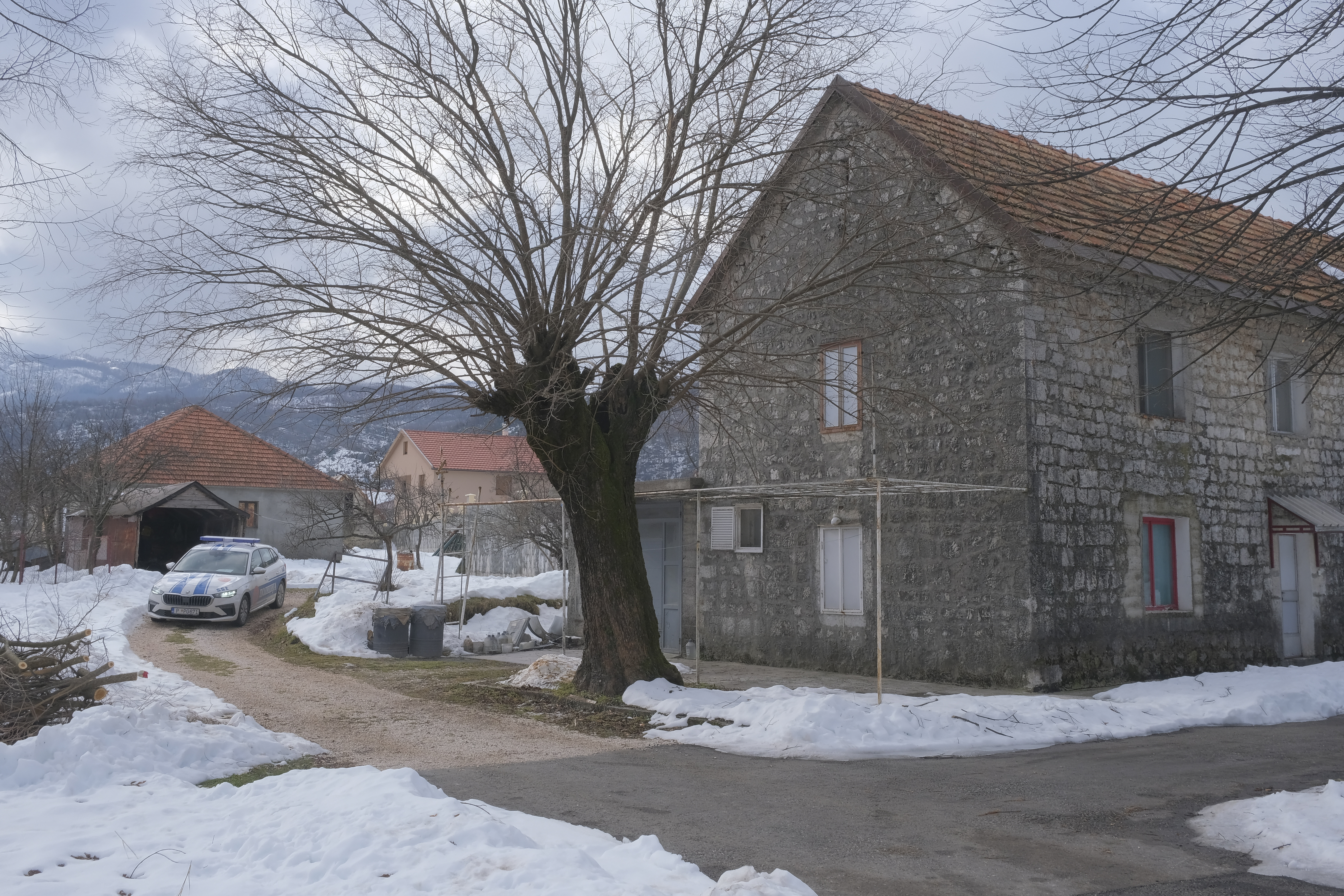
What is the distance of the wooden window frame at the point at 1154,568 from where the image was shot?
45.0 ft

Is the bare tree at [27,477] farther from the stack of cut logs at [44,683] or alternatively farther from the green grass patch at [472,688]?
the stack of cut logs at [44,683]

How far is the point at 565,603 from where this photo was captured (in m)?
15.8

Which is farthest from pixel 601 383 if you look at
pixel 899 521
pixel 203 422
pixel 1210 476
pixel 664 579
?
pixel 203 422

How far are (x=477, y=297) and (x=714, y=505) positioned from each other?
22.7 feet

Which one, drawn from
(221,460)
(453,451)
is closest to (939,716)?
(221,460)

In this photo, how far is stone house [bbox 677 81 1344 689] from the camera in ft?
40.4

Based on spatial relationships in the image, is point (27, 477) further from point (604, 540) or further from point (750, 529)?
point (604, 540)

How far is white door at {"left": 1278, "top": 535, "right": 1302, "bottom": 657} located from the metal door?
363 inches

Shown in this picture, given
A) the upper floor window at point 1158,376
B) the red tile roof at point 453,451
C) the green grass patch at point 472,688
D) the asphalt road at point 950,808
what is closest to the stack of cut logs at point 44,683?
the asphalt road at point 950,808

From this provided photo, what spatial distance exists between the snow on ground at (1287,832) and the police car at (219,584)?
17.6m

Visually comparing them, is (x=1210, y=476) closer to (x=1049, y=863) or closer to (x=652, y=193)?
(x=652, y=193)

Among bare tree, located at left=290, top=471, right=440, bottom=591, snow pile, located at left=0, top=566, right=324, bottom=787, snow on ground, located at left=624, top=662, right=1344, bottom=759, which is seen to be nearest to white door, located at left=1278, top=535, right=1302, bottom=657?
snow on ground, located at left=624, top=662, right=1344, bottom=759

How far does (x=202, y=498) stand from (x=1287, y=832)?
29134 millimetres

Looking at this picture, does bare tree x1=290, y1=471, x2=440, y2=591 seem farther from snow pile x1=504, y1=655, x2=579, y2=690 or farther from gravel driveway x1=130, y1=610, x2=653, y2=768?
snow pile x1=504, y1=655, x2=579, y2=690
